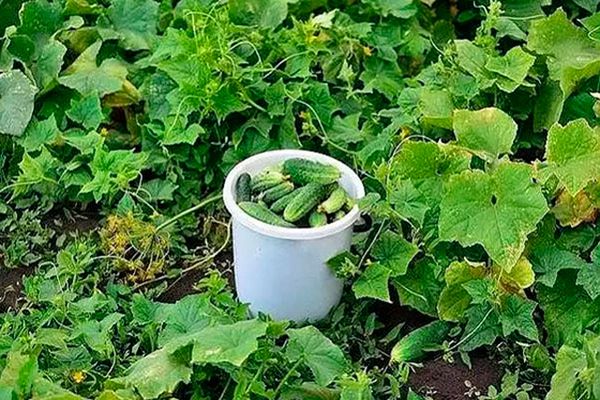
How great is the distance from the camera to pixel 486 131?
9.41ft

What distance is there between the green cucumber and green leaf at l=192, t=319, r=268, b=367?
1.46 feet

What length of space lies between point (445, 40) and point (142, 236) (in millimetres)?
1347

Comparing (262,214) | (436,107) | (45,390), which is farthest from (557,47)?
(45,390)

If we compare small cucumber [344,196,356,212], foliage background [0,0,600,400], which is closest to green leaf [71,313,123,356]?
foliage background [0,0,600,400]

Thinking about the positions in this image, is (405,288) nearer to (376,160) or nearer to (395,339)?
(395,339)

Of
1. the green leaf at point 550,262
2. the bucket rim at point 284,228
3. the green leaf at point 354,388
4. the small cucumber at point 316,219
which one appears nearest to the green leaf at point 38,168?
the bucket rim at point 284,228

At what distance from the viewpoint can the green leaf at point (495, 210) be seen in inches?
104

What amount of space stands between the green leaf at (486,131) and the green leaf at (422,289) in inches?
12.6

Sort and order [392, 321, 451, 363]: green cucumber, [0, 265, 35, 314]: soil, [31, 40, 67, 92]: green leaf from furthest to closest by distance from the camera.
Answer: [31, 40, 67, 92]: green leaf → [0, 265, 35, 314]: soil → [392, 321, 451, 363]: green cucumber

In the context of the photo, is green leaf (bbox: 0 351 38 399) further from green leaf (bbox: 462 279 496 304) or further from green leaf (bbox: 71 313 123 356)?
green leaf (bbox: 462 279 496 304)

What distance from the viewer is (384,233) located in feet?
9.61

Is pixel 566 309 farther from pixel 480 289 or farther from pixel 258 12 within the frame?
pixel 258 12

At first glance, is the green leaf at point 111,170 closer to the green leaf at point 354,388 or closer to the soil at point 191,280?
the soil at point 191,280

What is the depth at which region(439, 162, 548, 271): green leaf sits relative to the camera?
264 cm
